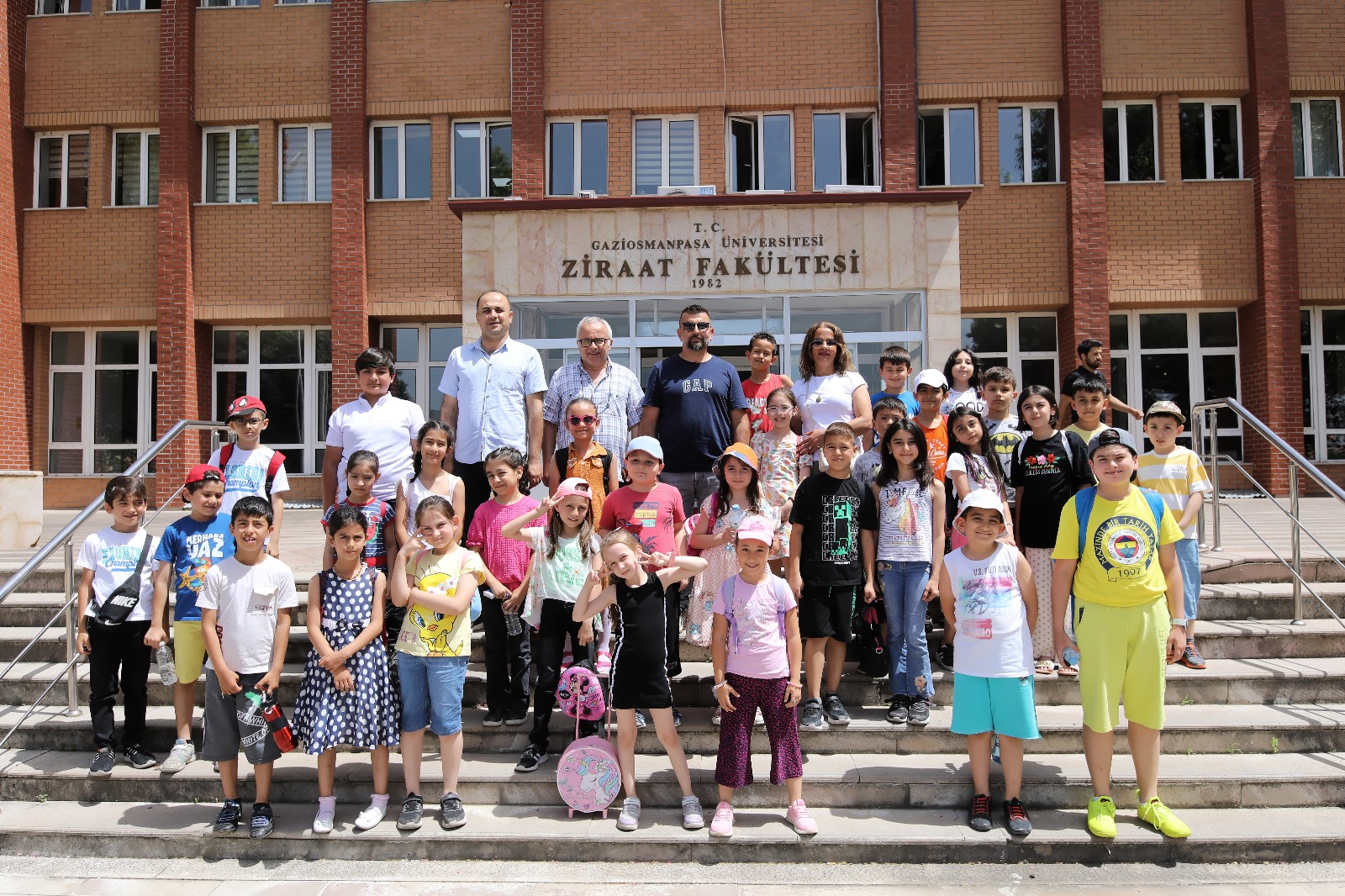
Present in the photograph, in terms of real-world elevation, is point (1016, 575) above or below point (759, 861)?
above

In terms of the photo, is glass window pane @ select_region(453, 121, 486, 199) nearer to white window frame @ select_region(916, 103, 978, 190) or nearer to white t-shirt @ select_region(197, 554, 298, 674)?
white window frame @ select_region(916, 103, 978, 190)

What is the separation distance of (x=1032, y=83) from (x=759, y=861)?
1421cm

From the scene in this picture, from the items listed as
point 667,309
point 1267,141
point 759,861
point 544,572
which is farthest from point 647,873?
point 1267,141

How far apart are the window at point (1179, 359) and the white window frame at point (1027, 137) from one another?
2.76 metres

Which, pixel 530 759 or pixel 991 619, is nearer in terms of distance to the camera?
pixel 991 619

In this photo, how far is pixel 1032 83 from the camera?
14.6 metres

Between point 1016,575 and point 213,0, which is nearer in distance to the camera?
point 1016,575

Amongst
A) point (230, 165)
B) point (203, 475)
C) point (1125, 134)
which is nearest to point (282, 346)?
point (230, 165)

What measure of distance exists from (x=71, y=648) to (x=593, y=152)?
11609 mm

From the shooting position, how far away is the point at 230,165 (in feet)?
51.0

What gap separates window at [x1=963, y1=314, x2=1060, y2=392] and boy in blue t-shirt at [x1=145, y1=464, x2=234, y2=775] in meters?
12.6

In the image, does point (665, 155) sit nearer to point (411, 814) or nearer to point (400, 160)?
point (400, 160)

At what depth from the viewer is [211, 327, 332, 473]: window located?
15.7 m

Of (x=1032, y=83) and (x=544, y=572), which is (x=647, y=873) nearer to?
(x=544, y=572)
